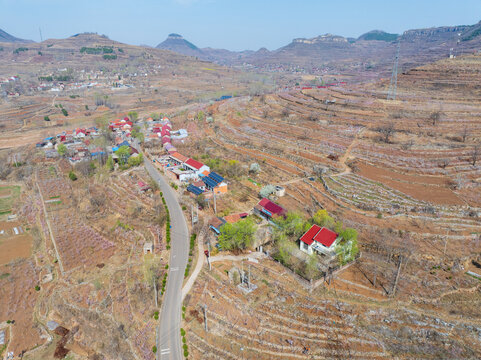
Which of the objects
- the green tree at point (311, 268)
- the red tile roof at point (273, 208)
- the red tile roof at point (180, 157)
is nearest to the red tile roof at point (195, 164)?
the red tile roof at point (180, 157)

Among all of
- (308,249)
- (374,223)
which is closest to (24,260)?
(308,249)

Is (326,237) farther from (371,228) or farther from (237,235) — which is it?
(237,235)

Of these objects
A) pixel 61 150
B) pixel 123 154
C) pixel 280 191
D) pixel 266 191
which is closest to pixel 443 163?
pixel 280 191

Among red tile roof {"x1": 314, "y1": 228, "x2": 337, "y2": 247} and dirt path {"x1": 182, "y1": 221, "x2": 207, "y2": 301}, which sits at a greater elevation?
red tile roof {"x1": 314, "y1": 228, "x2": 337, "y2": 247}

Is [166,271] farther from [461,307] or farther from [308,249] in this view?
[461,307]

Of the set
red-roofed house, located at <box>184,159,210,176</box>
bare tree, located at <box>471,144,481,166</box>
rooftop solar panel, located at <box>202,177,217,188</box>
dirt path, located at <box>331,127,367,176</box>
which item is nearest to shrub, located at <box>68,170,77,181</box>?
red-roofed house, located at <box>184,159,210,176</box>

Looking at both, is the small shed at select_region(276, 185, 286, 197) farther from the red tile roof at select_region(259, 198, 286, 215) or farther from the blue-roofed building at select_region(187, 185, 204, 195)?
the blue-roofed building at select_region(187, 185, 204, 195)
